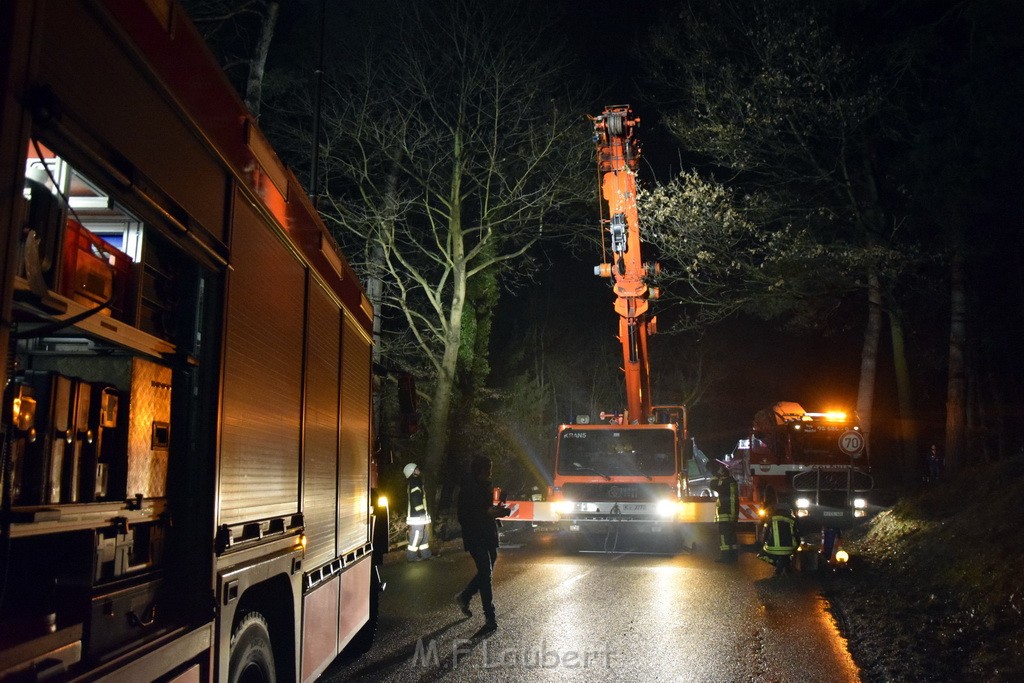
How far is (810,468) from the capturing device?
16.8 meters

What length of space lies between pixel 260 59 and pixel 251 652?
38.1 ft

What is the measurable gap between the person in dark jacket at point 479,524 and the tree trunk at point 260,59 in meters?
7.91

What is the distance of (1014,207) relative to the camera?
43.1ft

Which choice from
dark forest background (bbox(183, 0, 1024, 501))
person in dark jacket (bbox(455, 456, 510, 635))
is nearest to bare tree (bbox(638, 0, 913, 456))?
dark forest background (bbox(183, 0, 1024, 501))

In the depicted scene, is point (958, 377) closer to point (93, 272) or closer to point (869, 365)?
point (869, 365)

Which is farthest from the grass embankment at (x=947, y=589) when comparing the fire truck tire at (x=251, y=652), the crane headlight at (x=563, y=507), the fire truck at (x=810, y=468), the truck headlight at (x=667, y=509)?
the fire truck tire at (x=251, y=652)

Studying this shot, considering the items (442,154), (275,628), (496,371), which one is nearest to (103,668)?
(275,628)

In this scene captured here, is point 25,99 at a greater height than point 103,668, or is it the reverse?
point 25,99

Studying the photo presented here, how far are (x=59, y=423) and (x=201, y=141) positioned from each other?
1.21 meters

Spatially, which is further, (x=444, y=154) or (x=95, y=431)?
(x=444, y=154)

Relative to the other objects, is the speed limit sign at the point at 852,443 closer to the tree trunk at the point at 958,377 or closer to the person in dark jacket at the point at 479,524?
the tree trunk at the point at 958,377

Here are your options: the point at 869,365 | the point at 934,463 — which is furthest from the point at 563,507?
the point at 934,463

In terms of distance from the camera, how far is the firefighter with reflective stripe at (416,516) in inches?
488

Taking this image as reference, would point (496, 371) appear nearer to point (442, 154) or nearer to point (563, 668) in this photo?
point (442, 154)
